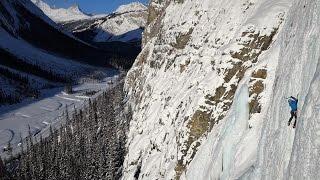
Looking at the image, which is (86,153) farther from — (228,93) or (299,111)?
(299,111)

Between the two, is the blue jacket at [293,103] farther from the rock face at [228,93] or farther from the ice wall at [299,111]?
the rock face at [228,93]

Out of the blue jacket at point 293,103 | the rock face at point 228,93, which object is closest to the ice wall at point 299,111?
the rock face at point 228,93

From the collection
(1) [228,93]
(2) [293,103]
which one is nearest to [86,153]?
(1) [228,93]

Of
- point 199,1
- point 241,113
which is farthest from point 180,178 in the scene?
point 199,1

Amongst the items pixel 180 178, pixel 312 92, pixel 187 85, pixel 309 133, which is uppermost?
pixel 312 92

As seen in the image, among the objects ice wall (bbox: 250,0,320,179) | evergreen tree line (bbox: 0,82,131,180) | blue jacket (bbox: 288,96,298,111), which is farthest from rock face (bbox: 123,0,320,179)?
evergreen tree line (bbox: 0,82,131,180)

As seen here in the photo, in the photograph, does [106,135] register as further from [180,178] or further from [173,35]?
[180,178]
